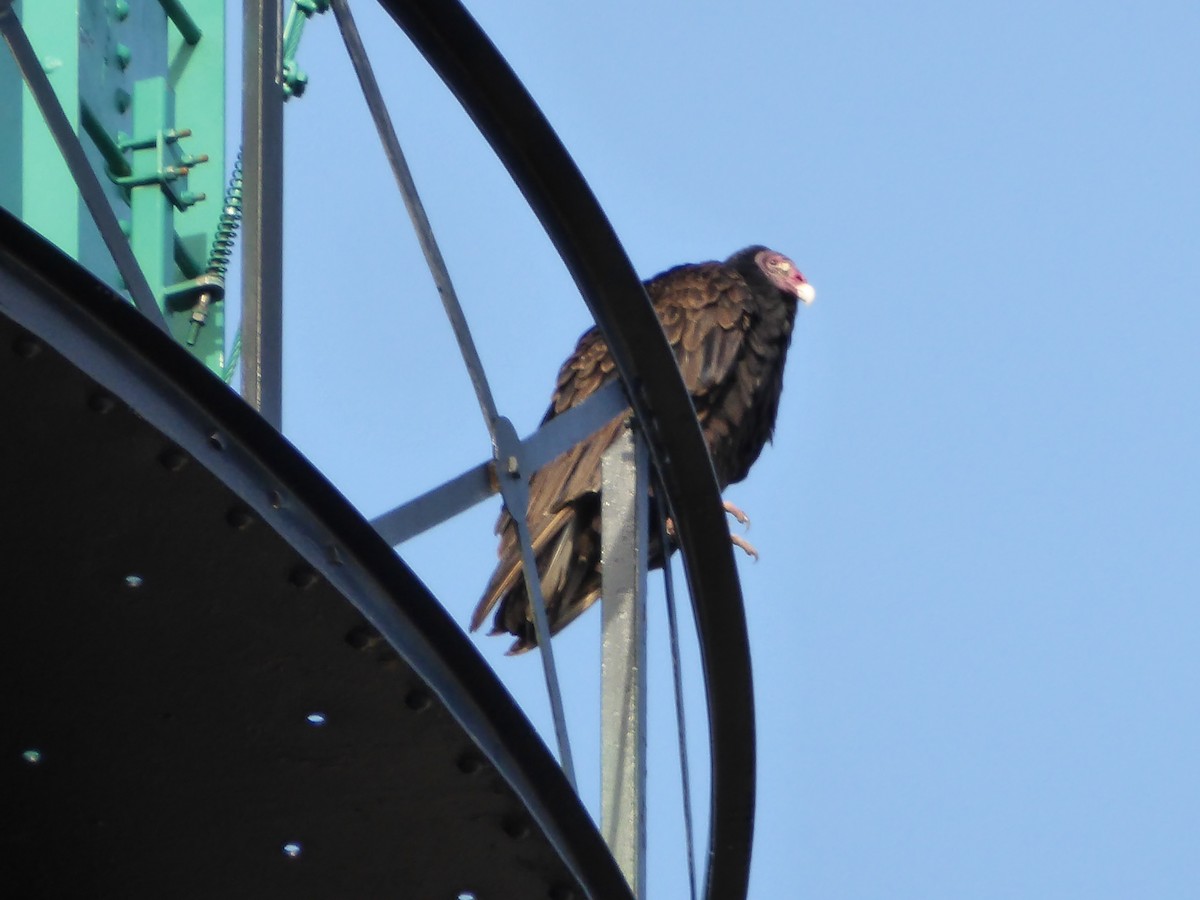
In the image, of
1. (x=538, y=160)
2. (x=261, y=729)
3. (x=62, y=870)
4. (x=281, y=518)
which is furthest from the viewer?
(x=538, y=160)

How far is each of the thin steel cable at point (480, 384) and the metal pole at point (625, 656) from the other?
31 cm

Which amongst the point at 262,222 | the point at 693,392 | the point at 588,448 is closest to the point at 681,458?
the point at 262,222

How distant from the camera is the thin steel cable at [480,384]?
10.0 feet

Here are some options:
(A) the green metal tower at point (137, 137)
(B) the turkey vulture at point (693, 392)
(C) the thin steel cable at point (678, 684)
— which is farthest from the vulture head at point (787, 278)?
(C) the thin steel cable at point (678, 684)

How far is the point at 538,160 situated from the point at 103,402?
1.01m

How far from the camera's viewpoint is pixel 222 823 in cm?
271

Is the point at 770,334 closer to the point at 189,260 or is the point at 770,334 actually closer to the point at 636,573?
the point at 189,260

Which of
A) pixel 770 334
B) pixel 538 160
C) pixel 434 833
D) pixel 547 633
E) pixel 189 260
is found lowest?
pixel 434 833

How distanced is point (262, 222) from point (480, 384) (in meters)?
0.46

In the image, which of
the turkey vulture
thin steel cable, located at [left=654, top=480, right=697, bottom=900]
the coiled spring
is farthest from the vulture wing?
thin steel cable, located at [left=654, top=480, right=697, bottom=900]

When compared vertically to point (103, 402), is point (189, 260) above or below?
above

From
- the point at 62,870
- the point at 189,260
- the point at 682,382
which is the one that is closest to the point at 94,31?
the point at 189,260

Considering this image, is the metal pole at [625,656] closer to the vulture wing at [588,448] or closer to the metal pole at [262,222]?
the metal pole at [262,222]

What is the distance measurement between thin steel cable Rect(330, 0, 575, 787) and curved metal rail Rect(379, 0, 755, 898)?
0.17m
